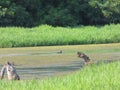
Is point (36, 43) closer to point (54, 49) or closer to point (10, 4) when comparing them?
point (54, 49)

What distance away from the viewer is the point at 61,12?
44.8 metres

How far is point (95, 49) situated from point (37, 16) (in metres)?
18.3

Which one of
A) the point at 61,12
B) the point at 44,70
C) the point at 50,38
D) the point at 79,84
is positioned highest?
the point at 61,12

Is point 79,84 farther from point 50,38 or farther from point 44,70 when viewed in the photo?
point 50,38

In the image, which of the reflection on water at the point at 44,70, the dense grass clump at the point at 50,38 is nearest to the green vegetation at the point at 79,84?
the reflection on water at the point at 44,70

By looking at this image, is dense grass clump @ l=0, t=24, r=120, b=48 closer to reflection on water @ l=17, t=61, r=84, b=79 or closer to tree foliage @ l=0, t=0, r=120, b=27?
tree foliage @ l=0, t=0, r=120, b=27

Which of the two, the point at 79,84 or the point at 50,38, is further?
the point at 50,38

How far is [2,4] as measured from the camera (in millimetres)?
42375

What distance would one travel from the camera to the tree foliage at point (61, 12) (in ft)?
139

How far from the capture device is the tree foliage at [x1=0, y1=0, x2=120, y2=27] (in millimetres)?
42406

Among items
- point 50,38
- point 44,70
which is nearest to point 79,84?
point 44,70

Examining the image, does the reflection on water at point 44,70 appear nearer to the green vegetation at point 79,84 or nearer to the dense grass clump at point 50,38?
Answer: the green vegetation at point 79,84

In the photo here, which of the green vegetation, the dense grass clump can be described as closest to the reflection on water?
the green vegetation

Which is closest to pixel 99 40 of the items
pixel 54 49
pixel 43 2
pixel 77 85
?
pixel 54 49
